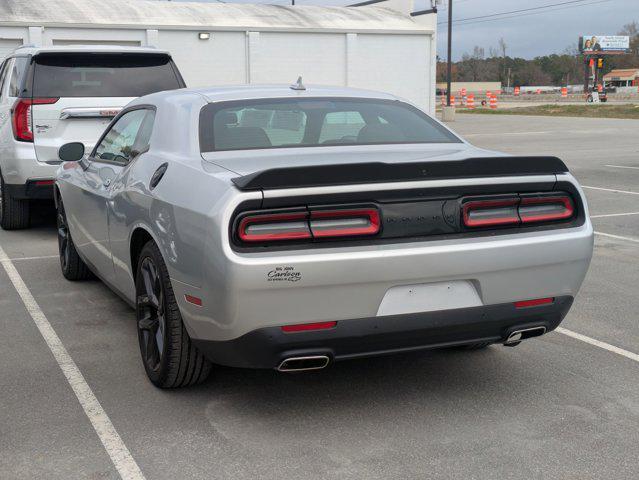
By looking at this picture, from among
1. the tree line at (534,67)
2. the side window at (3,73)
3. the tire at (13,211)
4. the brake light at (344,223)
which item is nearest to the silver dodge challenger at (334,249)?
the brake light at (344,223)

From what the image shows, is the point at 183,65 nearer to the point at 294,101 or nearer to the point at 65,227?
the point at 65,227

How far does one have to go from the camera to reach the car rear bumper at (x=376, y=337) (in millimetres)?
3822

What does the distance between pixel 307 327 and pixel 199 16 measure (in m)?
23.6

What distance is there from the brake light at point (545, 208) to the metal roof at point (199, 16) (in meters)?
21.3

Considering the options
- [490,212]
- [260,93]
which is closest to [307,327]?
[490,212]

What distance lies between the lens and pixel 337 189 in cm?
380

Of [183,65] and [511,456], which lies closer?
[511,456]

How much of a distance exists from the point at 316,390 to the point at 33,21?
20.9 m

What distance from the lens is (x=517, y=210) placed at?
4148 millimetres

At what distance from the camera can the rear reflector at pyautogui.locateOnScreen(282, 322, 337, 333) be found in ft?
12.5

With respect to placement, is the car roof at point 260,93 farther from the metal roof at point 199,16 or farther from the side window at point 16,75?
the metal roof at point 199,16

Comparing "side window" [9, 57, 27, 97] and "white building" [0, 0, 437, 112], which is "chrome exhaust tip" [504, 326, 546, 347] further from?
"white building" [0, 0, 437, 112]

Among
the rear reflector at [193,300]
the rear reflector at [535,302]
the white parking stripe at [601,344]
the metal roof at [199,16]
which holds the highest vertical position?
the metal roof at [199,16]

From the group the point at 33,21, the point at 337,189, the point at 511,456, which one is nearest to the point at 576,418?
the point at 511,456
